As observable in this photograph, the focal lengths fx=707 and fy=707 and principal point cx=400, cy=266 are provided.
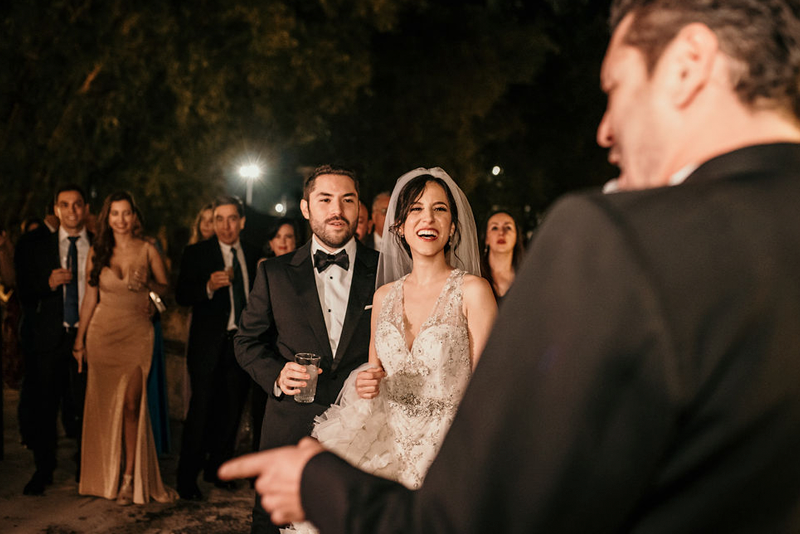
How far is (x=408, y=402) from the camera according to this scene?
3439 mm

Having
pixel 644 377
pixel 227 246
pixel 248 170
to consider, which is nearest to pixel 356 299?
pixel 227 246

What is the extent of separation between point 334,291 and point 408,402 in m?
0.90

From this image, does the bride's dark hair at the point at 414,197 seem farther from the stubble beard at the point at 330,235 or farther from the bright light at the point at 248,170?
the bright light at the point at 248,170

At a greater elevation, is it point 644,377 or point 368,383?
point 644,377

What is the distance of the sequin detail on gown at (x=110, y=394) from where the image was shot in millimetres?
5605

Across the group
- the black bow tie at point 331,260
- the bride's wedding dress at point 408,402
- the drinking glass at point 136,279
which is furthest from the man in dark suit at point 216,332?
the bride's wedding dress at point 408,402

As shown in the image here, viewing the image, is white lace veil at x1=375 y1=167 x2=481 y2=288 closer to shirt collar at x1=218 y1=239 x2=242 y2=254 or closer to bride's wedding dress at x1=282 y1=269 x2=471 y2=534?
bride's wedding dress at x1=282 y1=269 x2=471 y2=534

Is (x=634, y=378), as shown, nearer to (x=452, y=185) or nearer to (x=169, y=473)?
(x=452, y=185)

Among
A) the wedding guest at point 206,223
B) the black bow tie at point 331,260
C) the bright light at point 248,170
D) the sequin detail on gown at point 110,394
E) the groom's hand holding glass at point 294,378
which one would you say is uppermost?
the bright light at point 248,170

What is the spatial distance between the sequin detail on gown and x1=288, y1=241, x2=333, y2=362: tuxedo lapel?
2.24m

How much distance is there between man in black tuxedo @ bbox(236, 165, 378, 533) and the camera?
374cm

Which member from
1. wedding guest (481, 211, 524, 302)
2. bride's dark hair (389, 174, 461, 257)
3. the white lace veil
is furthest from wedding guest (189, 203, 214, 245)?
bride's dark hair (389, 174, 461, 257)

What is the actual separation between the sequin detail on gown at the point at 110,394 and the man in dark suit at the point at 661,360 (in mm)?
5096

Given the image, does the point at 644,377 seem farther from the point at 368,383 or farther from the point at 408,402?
the point at 408,402
